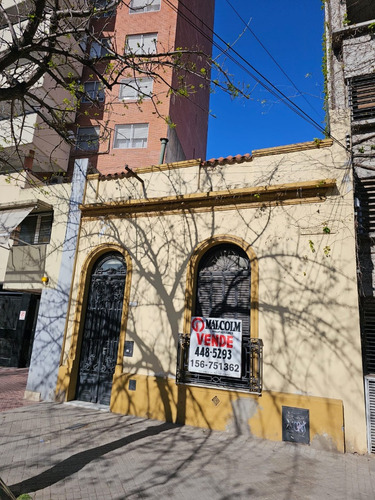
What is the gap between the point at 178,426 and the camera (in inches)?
272

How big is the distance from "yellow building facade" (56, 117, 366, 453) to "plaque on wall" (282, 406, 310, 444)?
0.02 metres

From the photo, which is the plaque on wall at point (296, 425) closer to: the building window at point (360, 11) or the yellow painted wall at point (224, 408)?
the yellow painted wall at point (224, 408)

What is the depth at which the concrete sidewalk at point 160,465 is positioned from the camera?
4.22 m

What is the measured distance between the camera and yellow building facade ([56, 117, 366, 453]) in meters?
6.27

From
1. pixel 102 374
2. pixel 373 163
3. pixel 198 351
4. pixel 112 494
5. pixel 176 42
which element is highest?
pixel 176 42

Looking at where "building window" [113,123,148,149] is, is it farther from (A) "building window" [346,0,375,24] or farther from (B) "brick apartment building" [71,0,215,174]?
(A) "building window" [346,0,375,24]

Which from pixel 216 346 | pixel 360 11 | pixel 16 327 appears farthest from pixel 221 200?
pixel 16 327

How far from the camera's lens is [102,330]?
855 cm

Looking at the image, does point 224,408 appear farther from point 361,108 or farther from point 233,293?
point 361,108

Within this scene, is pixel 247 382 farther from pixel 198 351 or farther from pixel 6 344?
pixel 6 344

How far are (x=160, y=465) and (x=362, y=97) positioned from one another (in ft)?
29.0

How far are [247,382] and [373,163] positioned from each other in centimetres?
552

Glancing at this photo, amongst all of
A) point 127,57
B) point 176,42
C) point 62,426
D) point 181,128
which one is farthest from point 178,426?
point 176,42

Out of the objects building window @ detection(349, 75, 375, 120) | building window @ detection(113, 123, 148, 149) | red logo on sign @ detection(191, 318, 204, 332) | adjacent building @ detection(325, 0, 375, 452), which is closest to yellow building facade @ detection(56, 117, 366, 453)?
red logo on sign @ detection(191, 318, 204, 332)
